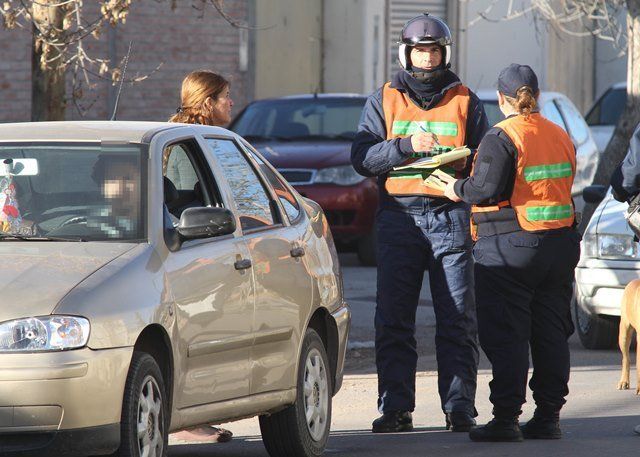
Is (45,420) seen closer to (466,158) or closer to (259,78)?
(466,158)

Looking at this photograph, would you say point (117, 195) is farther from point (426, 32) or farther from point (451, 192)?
point (426, 32)

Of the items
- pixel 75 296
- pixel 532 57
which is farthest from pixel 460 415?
pixel 532 57

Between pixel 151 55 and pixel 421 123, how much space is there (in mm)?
13238

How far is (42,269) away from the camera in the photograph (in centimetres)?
565

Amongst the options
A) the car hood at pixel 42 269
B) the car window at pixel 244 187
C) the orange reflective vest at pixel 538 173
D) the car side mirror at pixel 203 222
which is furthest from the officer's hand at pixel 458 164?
the car hood at pixel 42 269

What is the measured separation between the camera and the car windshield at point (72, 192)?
6.16 meters

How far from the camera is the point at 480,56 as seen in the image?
92.0 feet

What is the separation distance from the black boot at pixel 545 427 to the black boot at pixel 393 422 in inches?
24.5

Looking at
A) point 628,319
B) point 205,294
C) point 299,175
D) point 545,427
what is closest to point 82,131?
point 205,294

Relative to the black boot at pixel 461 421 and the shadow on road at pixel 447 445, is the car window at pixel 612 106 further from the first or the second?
the black boot at pixel 461 421

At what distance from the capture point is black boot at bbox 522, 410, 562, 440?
303 inches

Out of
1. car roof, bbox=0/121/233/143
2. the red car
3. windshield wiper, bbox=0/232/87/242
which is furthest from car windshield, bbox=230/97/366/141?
windshield wiper, bbox=0/232/87/242

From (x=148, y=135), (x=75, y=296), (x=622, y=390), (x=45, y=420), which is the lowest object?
(x=622, y=390)

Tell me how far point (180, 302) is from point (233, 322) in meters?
0.45
